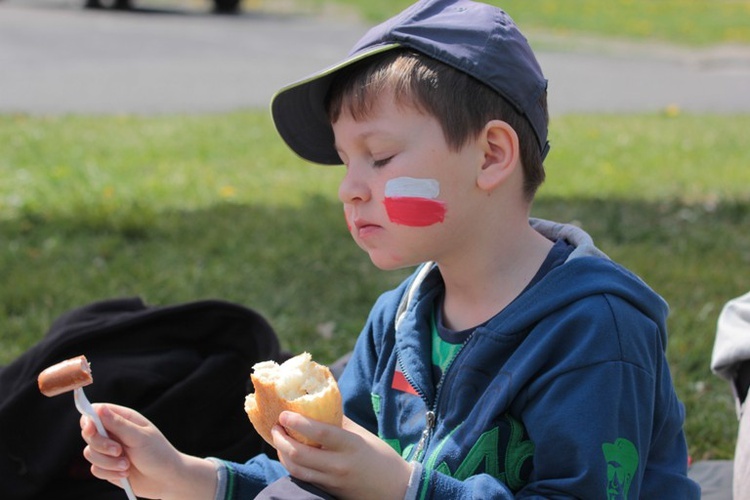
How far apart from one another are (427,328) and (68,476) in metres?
1.15

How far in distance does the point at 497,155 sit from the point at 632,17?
17058 millimetres

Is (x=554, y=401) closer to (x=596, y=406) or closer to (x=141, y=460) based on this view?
(x=596, y=406)

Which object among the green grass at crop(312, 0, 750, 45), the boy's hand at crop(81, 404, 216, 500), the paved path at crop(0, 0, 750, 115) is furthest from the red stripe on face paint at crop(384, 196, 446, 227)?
the green grass at crop(312, 0, 750, 45)

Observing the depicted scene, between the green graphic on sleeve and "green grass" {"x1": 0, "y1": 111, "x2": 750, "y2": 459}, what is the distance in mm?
1421

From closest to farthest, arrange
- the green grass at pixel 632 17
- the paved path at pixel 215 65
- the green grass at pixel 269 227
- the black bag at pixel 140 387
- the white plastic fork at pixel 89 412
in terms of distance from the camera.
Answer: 1. the white plastic fork at pixel 89 412
2. the black bag at pixel 140 387
3. the green grass at pixel 269 227
4. the paved path at pixel 215 65
5. the green grass at pixel 632 17

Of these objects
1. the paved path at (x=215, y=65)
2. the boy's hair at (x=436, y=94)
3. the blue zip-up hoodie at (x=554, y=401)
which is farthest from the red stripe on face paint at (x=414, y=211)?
the paved path at (x=215, y=65)

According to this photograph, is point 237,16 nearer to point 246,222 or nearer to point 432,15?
point 246,222

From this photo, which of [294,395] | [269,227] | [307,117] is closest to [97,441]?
[294,395]

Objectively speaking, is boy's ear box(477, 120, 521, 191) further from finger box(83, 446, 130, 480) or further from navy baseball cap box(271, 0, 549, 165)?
finger box(83, 446, 130, 480)

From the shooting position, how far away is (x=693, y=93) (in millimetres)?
11133

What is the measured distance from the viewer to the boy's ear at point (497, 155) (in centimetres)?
196

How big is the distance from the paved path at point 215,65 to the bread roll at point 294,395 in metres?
7.21

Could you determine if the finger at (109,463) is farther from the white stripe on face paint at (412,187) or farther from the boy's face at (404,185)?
the white stripe on face paint at (412,187)

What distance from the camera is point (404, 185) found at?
6.37 feet
